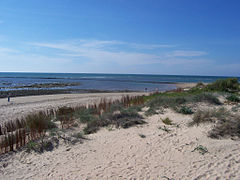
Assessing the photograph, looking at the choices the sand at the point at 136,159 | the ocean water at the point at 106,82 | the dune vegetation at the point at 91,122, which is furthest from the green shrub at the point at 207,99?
the ocean water at the point at 106,82

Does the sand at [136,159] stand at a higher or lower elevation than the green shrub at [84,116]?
lower

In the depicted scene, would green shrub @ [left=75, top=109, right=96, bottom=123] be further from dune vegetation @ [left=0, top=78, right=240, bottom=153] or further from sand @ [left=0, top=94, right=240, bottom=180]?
sand @ [left=0, top=94, right=240, bottom=180]

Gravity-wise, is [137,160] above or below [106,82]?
below

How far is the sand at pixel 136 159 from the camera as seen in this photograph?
156 inches

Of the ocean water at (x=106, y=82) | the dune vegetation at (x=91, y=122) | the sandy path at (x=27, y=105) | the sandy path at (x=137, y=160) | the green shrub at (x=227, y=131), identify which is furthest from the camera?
the ocean water at (x=106, y=82)

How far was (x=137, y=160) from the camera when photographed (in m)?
4.60

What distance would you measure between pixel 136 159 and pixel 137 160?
6 centimetres

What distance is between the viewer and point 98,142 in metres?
5.93

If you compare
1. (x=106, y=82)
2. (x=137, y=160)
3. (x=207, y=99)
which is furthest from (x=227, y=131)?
(x=106, y=82)

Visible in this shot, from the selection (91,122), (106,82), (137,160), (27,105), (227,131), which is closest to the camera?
(137,160)

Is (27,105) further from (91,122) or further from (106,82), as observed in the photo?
(106,82)

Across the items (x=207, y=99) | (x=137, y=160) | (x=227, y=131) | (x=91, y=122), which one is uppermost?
(x=207, y=99)

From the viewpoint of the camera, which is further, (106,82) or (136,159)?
(106,82)

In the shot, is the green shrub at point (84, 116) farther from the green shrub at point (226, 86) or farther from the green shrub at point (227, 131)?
the green shrub at point (226, 86)
